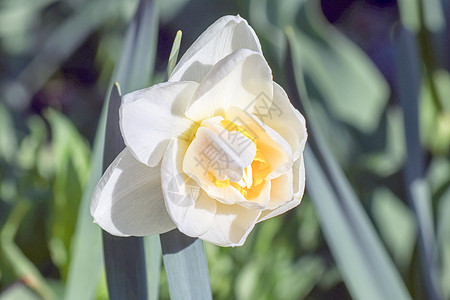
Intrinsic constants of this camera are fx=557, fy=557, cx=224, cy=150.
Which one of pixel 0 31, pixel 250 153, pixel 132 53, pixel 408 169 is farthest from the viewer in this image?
pixel 0 31

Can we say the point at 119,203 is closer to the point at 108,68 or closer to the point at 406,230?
the point at 406,230

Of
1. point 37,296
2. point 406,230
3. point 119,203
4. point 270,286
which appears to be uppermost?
point 119,203

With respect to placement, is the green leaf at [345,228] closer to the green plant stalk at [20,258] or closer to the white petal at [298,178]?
the white petal at [298,178]

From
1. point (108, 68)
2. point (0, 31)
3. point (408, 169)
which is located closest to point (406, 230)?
point (408, 169)

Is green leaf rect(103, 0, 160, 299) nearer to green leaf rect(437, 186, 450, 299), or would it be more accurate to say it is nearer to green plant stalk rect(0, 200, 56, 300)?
green plant stalk rect(0, 200, 56, 300)

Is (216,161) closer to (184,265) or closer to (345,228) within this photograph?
(184,265)

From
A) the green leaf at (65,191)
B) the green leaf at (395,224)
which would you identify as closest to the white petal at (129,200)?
the green leaf at (65,191)

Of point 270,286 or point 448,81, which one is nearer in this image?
point 270,286
